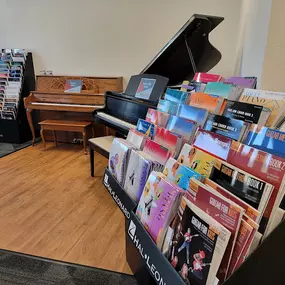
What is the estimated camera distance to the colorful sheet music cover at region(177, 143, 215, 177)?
860 mm

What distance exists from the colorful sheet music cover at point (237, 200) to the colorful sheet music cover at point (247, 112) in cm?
32

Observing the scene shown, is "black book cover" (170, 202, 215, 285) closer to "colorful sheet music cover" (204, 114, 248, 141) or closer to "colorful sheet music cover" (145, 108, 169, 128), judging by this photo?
"colorful sheet music cover" (204, 114, 248, 141)

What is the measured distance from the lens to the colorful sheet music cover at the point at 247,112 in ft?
2.98

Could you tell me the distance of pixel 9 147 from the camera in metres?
3.95

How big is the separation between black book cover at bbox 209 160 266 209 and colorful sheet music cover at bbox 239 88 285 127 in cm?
28

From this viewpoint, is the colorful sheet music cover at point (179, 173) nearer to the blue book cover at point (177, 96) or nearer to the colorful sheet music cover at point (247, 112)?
the colorful sheet music cover at point (247, 112)

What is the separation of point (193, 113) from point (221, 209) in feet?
1.85

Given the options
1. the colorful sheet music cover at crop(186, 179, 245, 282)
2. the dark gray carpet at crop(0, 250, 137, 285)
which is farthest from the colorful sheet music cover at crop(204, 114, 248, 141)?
the dark gray carpet at crop(0, 250, 137, 285)

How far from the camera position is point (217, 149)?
89 centimetres

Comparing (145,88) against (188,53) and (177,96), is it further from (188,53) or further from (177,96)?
(177,96)

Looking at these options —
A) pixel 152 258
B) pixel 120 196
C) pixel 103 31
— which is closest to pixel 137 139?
pixel 120 196

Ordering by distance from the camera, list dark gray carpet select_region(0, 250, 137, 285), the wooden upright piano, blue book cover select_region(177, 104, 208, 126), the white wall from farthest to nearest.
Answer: the wooden upright piano
the white wall
dark gray carpet select_region(0, 250, 137, 285)
blue book cover select_region(177, 104, 208, 126)

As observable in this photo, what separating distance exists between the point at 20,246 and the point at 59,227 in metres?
0.31

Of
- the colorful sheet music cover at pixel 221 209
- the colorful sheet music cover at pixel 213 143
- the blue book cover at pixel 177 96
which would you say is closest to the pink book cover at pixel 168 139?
the colorful sheet music cover at pixel 213 143
